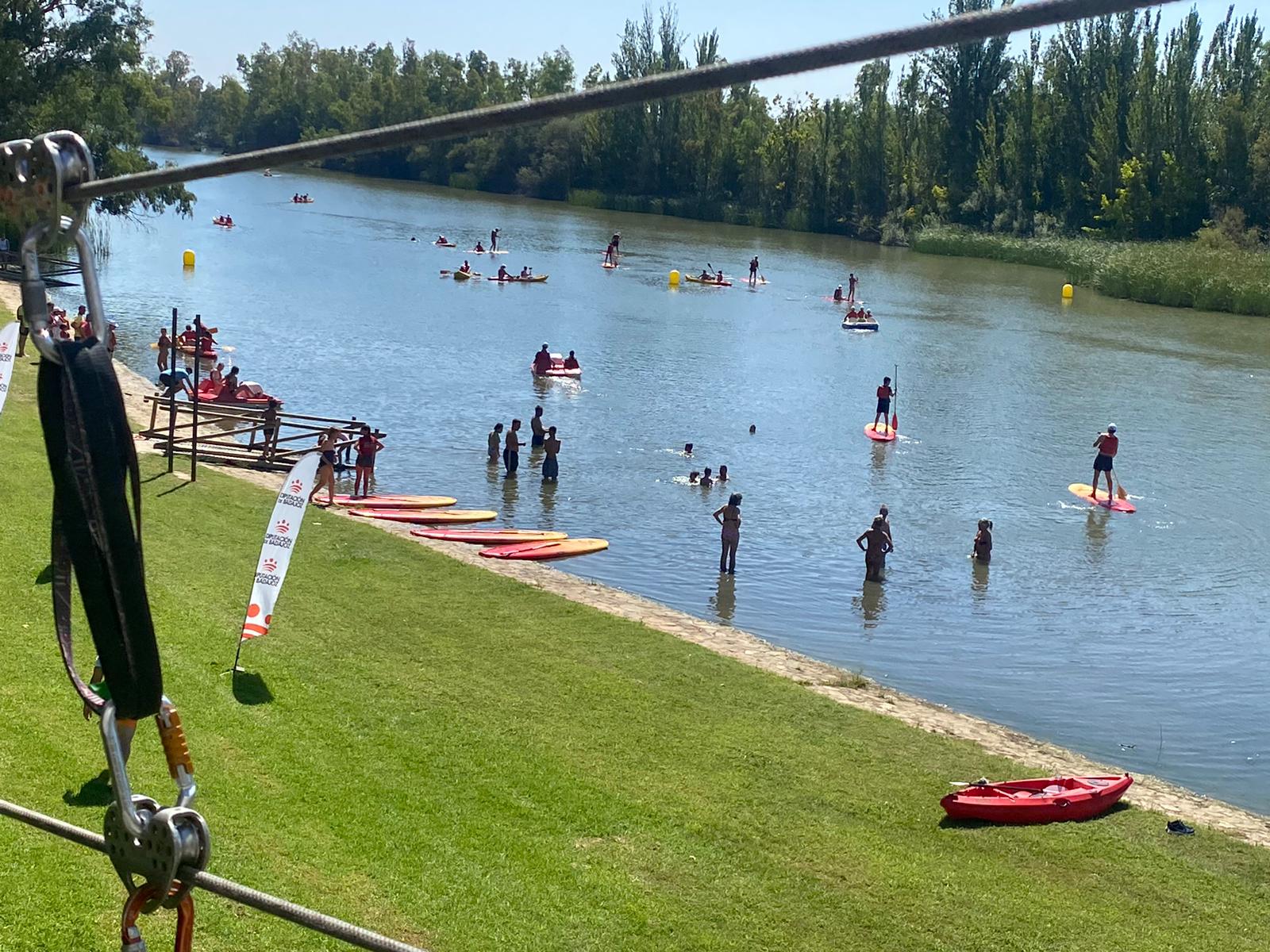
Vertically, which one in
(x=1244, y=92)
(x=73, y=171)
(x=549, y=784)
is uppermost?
(x=1244, y=92)

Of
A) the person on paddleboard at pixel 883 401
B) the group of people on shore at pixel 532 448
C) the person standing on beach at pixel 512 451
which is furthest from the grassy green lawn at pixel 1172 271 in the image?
the person standing on beach at pixel 512 451

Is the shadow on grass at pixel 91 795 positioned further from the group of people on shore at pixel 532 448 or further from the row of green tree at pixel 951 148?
the row of green tree at pixel 951 148

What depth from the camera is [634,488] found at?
29750 mm

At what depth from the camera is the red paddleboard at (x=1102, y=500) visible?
30219mm

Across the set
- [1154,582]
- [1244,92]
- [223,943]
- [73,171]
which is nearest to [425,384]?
[1154,582]

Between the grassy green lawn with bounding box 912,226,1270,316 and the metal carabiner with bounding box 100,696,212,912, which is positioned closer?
the metal carabiner with bounding box 100,696,212,912

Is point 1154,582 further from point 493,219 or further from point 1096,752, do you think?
point 493,219

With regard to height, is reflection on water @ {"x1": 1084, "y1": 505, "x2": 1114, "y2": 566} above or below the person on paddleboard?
below

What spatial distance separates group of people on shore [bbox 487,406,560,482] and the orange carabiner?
25380 millimetres

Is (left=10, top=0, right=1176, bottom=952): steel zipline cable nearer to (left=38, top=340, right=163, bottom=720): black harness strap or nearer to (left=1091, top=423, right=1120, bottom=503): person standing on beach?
(left=38, top=340, right=163, bottom=720): black harness strap

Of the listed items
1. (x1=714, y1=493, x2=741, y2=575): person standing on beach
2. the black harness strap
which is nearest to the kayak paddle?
(x1=714, y1=493, x2=741, y2=575): person standing on beach

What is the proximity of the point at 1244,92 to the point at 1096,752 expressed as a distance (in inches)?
3251

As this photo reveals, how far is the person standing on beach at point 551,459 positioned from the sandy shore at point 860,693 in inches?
255

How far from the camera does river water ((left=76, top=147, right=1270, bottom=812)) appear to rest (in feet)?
68.5
